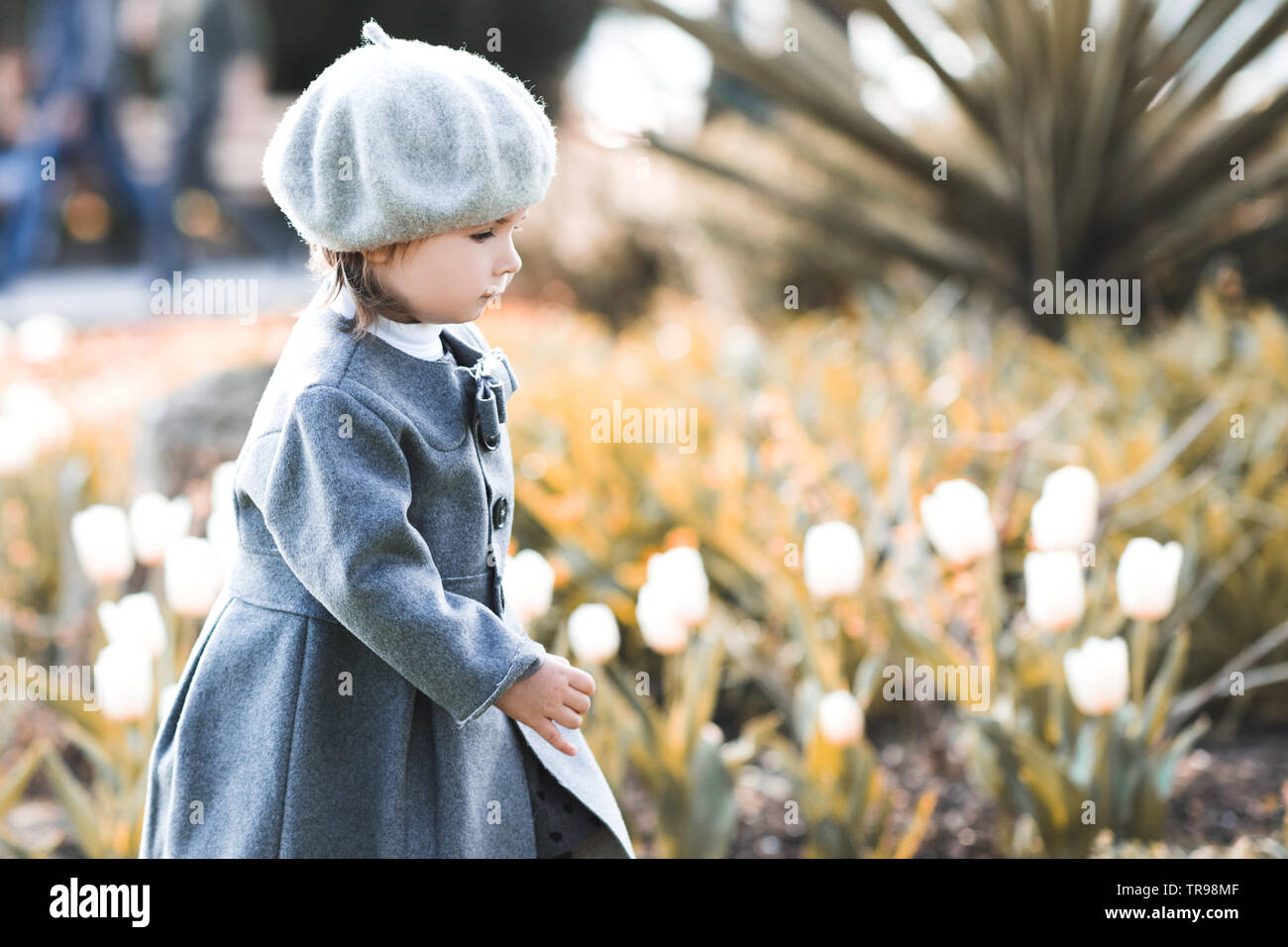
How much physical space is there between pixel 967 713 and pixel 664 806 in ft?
1.35

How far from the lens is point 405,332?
1158mm

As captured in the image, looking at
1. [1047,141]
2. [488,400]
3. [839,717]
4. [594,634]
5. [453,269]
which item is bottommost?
[839,717]

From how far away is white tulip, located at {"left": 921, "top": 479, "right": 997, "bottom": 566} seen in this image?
1.65 metres

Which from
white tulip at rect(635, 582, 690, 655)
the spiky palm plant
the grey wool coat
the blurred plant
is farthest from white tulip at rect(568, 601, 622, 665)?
the spiky palm plant

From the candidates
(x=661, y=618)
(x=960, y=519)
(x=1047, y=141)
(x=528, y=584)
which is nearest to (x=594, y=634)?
(x=661, y=618)

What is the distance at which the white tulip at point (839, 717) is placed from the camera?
63.7 inches

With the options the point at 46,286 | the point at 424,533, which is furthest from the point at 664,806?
the point at 46,286

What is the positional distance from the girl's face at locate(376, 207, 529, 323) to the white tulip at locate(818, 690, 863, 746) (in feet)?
2.42

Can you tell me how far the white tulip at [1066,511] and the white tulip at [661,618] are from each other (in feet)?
1.53

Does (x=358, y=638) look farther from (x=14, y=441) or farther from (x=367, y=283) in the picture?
(x=14, y=441)

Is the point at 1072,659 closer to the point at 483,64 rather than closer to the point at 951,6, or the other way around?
the point at 483,64

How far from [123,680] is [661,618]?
25.3 inches

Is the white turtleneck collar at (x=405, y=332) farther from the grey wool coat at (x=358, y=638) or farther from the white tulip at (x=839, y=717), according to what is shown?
the white tulip at (x=839, y=717)

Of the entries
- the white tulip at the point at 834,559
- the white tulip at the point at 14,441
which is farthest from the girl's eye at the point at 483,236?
the white tulip at the point at 14,441
